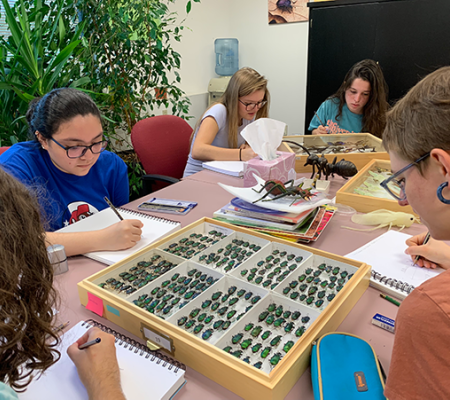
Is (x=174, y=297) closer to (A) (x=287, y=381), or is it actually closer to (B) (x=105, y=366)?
(B) (x=105, y=366)

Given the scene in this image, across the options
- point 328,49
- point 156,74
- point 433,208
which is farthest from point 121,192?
point 328,49

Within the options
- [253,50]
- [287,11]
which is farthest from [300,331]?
[253,50]

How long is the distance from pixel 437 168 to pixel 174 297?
0.68 m

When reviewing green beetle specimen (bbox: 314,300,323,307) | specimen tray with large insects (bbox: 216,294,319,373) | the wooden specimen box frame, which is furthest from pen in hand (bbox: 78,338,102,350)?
the wooden specimen box frame

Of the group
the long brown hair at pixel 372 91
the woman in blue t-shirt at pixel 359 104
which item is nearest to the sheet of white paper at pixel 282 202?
the woman in blue t-shirt at pixel 359 104

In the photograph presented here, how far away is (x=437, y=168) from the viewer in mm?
589

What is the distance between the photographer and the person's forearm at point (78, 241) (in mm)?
1132

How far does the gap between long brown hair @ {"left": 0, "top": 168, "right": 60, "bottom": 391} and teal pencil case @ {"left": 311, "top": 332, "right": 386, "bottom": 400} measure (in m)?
0.51

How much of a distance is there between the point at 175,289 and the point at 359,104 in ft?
7.72

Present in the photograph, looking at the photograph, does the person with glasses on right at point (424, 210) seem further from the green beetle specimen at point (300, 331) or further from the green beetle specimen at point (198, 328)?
the green beetle specimen at point (198, 328)

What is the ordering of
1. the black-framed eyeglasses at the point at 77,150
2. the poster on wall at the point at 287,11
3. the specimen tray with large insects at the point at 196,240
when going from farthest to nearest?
the poster on wall at the point at 287,11 < the black-framed eyeglasses at the point at 77,150 < the specimen tray with large insects at the point at 196,240

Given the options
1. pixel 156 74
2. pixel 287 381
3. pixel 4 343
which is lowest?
pixel 287 381

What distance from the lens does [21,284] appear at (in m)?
0.60

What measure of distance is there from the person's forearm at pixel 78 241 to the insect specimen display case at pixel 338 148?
1205 millimetres
